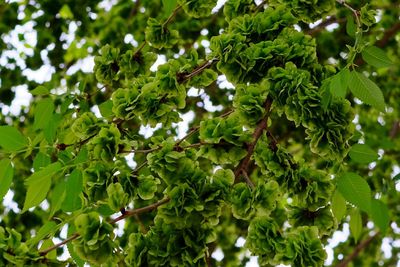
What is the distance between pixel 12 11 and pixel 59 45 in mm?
352

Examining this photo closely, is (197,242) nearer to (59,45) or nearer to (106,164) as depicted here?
(106,164)

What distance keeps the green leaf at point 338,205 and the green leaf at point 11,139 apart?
789mm

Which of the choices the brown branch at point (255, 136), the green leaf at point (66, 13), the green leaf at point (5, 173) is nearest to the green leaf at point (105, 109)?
the green leaf at point (5, 173)

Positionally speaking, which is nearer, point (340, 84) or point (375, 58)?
point (340, 84)

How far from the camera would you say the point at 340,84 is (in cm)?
122

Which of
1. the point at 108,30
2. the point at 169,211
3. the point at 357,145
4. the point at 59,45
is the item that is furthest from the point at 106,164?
the point at 59,45

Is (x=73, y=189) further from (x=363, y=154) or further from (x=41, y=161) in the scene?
(x=363, y=154)

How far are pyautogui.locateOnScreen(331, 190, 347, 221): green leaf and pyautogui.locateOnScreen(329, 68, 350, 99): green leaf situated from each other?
38 cm

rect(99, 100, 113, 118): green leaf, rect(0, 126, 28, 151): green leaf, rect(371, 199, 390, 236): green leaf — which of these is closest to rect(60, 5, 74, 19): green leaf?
rect(99, 100, 113, 118): green leaf

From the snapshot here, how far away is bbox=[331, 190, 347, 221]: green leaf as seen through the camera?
1523 mm

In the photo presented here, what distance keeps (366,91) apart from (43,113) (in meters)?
0.90

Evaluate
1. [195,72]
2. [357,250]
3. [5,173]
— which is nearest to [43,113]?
[5,173]

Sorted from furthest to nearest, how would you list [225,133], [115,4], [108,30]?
[115,4], [108,30], [225,133]

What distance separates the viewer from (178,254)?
1.12 meters
